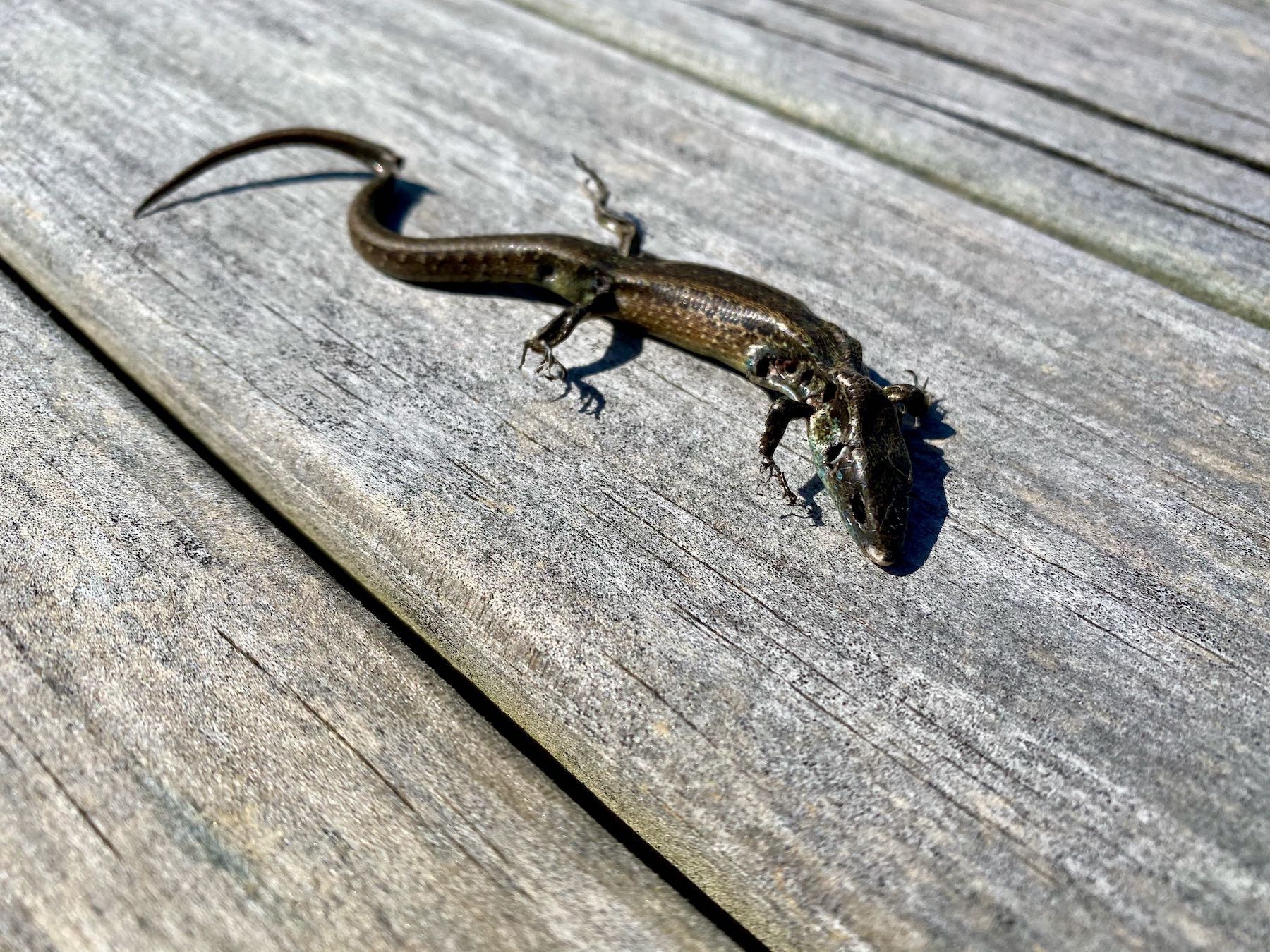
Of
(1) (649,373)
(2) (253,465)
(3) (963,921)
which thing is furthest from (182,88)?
(3) (963,921)

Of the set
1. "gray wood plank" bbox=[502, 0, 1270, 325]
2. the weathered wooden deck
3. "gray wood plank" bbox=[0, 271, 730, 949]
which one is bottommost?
"gray wood plank" bbox=[0, 271, 730, 949]

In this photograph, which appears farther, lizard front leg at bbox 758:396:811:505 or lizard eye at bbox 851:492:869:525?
lizard front leg at bbox 758:396:811:505

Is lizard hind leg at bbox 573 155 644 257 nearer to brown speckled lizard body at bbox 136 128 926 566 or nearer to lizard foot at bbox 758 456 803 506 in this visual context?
brown speckled lizard body at bbox 136 128 926 566

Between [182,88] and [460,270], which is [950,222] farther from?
[182,88]

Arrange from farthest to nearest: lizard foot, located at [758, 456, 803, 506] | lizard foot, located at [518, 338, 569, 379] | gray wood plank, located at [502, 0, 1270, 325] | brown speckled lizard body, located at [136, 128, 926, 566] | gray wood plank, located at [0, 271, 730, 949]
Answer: gray wood plank, located at [502, 0, 1270, 325], lizard foot, located at [518, 338, 569, 379], brown speckled lizard body, located at [136, 128, 926, 566], lizard foot, located at [758, 456, 803, 506], gray wood plank, located at [0, 271, 730, 949]

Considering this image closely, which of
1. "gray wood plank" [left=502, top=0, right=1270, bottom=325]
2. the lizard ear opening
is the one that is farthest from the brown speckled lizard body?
"gray wood plank" [left=502, top=0, right=1270, bottom=325]

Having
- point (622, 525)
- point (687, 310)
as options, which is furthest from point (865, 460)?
point (687, 310)

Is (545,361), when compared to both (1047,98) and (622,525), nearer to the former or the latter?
(622,525)
